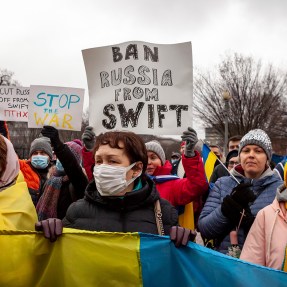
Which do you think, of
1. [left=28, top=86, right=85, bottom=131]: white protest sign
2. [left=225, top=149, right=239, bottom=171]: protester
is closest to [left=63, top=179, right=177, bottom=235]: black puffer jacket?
[left=28, top=86, right=85, bottom=131]: white protest sign

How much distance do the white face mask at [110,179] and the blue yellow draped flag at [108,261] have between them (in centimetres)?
48

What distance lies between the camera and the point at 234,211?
3150mm

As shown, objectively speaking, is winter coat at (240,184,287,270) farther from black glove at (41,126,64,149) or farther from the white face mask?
black glove at (41,126,64,149)

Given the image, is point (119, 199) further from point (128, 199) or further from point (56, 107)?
point (56, 107)

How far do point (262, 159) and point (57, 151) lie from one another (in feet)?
5.85

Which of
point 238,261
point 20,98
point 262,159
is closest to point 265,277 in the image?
point 238,261

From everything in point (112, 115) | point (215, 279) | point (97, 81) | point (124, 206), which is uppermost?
point (97, 81)

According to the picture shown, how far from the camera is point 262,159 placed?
3.65 m

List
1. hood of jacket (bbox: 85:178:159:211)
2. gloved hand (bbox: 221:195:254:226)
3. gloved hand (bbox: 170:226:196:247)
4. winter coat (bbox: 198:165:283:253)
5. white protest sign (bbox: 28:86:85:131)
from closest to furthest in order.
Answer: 1. gloved hand (bbox: 170:226:196:247)
2. hood of jacket (bbox: 85:178:159:211)
3. gloved hand (bbox: 221:195:254:226)
4. winter coat (bbox: 198:165:283:253)
5. white protest sign (bbox: 28:86:85:131)

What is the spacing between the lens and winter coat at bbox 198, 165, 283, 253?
3318 mm

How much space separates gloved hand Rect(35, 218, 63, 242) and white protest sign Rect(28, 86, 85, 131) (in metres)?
2.93

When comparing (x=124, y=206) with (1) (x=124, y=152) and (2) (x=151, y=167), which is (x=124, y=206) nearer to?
(1) (x=124, y=152)

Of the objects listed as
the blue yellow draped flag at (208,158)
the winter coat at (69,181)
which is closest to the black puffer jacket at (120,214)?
the winter coat at (69,181)

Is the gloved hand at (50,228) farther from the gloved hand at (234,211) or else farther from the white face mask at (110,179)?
the gloved hand at (234,211)
